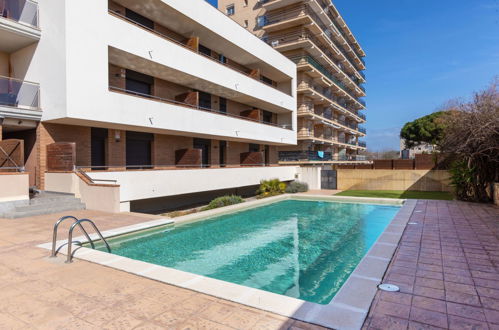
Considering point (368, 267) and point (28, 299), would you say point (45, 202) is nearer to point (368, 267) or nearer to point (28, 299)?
point (28, 299)

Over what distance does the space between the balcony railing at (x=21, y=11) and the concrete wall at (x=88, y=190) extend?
6.08 meters

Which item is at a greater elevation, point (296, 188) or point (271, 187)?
point (271, 187)

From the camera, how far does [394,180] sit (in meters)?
20.4

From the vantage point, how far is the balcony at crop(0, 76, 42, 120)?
34.6ft

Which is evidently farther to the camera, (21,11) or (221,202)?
(221,202)

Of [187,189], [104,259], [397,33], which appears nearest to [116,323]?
[104,259]

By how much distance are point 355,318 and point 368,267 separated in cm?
191

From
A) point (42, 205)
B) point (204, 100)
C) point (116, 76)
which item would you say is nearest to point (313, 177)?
→ point (204, 100)

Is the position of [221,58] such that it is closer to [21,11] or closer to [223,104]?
[223,104]

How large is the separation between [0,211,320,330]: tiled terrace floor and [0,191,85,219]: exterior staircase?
15.4 ft

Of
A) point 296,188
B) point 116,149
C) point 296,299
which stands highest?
point 116,149

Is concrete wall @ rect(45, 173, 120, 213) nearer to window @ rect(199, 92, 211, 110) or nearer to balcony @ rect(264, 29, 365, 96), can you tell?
window @ rect(199, 92, 211, 110)

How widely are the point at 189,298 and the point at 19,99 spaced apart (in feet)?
38.4

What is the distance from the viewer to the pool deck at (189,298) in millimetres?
3145
